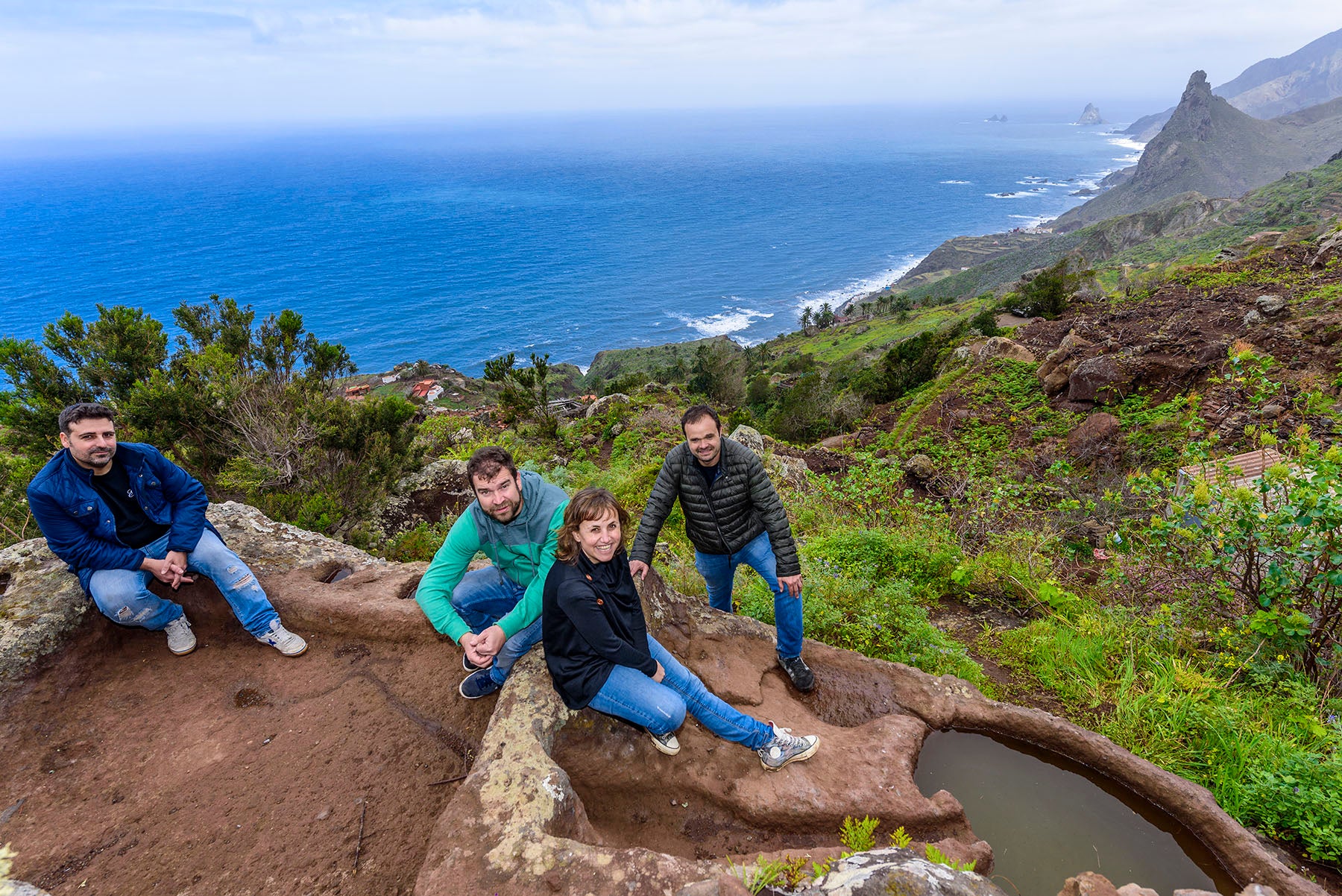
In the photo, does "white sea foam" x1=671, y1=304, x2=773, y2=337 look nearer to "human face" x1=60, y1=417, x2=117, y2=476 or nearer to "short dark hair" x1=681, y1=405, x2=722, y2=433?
"short dark hair" x1=681, y1=405, x2=722, y2=433

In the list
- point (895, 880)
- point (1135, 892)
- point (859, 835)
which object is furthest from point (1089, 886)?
point (895, 880)

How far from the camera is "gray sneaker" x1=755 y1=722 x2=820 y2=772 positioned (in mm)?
4246

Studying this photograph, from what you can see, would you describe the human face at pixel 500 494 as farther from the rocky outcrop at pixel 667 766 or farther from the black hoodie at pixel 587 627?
the rocky outcrop at pixel 667 766

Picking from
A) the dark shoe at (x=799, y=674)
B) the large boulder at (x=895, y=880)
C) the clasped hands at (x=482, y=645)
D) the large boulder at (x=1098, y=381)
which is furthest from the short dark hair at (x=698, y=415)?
the large boulder at (x=1098, y=381)

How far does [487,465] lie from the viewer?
13.7 ft

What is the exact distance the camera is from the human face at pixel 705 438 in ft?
16.0

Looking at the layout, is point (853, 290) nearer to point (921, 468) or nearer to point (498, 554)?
point (921, 468)

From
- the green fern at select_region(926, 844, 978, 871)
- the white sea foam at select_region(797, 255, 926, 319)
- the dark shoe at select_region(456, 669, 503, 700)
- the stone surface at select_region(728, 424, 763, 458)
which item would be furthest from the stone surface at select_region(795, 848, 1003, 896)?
the white sea foam at select_region(797, 255, 926, 319)

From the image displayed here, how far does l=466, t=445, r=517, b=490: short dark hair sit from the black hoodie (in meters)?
0.83

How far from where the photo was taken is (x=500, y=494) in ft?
13.8

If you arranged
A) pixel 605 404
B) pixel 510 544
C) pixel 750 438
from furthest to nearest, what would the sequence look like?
pixel 605 404 < pixel 750 438 < pixel 510 544

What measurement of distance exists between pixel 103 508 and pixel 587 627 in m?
4.18

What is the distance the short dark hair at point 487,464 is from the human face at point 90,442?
2.93 metres

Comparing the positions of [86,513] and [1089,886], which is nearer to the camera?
[1089,886]
